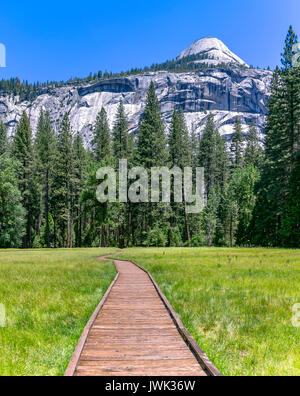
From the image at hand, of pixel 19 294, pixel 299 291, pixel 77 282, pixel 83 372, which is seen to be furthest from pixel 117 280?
pixel 83 372

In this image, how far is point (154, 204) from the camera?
49500 mm

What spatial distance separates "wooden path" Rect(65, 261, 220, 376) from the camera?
4.29 meters

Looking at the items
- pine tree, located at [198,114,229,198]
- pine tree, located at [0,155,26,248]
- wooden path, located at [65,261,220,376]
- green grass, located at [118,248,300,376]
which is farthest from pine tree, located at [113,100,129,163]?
wooden path, located at [65,261,220,376]

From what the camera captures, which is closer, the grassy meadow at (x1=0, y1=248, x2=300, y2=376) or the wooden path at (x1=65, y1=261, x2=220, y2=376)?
the wooden path at (x1=65, y1=261, x2=220, y2=376)

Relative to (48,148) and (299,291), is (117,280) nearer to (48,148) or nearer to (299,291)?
(299,291)

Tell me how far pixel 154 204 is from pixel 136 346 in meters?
44.2

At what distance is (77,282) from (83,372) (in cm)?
800

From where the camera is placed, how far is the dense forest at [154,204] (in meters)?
39.0

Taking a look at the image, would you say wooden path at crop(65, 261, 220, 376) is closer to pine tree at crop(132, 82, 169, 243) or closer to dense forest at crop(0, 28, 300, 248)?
dense forest at crop(0, 28, 300, 248)

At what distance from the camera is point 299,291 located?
941 cm

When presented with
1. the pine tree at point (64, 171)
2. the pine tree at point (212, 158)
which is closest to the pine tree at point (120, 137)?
the pine tree at point (64, 171)

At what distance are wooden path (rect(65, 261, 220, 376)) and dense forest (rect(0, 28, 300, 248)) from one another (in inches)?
1298

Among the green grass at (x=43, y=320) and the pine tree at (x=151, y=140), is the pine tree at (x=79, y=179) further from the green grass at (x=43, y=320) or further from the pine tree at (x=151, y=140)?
the green grass at (x=43, y=320)

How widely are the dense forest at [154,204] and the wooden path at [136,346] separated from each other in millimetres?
32964
